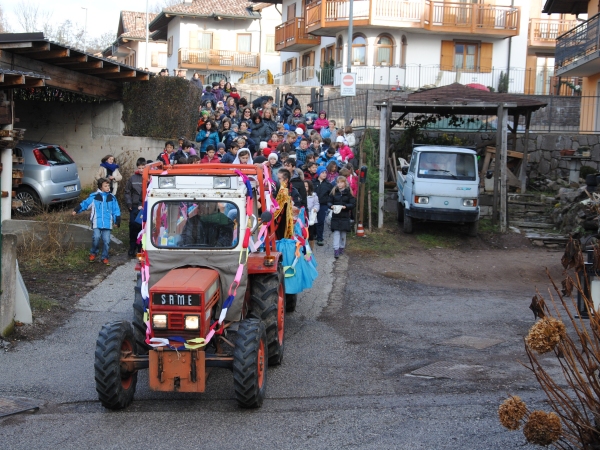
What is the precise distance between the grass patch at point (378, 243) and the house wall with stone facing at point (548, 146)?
19.6ft

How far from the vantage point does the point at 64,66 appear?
649 inches

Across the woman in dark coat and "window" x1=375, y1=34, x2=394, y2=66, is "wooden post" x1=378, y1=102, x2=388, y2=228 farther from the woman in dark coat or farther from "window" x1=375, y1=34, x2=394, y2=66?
"window" x1=375, y1=34, x2=394, y2=66

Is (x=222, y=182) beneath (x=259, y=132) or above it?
beneath

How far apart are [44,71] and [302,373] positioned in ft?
34.7

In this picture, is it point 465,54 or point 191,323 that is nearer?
point 191,323

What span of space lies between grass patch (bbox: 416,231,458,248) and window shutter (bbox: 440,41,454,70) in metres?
19.4

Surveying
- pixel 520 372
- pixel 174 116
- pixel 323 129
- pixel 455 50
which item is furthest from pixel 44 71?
pixel 455 50

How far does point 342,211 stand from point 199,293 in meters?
8.22

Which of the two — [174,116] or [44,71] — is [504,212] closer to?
[174,116]

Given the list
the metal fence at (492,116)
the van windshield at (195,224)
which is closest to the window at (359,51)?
the metal fence at (492,116)

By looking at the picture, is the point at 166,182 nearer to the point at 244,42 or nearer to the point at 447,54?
the point at 447,54

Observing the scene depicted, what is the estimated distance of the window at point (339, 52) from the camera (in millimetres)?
34969

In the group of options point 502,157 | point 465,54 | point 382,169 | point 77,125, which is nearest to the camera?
point 382,169

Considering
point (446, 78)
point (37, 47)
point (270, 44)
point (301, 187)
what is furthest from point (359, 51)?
point (37, 47)
